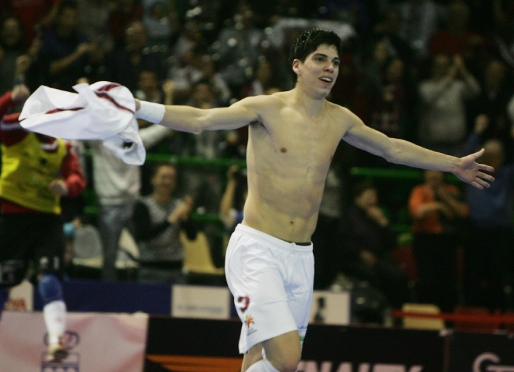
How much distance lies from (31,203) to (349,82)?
5.42 metres

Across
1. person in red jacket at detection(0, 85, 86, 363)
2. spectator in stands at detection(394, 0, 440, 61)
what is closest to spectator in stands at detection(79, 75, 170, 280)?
person in red jacket at detection(0, 85, 86, 363)

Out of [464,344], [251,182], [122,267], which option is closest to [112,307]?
[122,267]

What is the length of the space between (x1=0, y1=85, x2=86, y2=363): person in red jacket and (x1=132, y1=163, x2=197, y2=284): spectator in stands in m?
1.97

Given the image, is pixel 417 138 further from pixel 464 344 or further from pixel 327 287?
pixel 464 344

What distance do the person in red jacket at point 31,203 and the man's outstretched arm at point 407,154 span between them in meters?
2.96

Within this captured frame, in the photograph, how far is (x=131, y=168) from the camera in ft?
33.1

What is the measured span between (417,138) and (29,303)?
5.85 metres

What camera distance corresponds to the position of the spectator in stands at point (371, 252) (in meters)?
10.2

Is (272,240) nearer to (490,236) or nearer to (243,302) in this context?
(243,302)

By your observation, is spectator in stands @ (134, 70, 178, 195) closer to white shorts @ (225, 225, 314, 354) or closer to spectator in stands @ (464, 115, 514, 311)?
spectator in stands @ (464, 115, 514, 311)

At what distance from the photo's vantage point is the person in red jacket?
7801mm

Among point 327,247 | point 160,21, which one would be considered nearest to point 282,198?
point 327,247

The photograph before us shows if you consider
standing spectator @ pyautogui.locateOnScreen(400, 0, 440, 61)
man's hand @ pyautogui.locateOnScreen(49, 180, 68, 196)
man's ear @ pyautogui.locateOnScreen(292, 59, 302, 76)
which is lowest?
man's hand @ pyautogui.locateOnScreen(49, 180, 68, 196)

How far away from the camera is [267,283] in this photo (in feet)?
16.9
